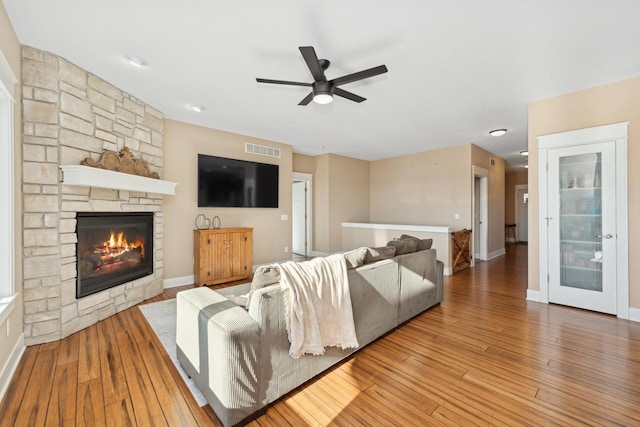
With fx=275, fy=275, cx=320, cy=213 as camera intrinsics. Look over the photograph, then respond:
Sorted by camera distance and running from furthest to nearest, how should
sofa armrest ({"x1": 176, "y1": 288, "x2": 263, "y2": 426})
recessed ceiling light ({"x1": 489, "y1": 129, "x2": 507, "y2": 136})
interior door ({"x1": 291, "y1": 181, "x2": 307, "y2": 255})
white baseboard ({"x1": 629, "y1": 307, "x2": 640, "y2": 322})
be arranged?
interior door ({"x1": 291, "y1": 181, "x2": 307, "y2": 255}) → recessed ceiling light ({"x1": 489, "y1": 129, "x2": 507, "y2": 136}) → white baseboard ({"x1": 629, "y1": 307, "x2": 640, "y2": 322}) → sofa armrest ({"x1": 176, "y1": 288, "x2": 263, "y2": 426})

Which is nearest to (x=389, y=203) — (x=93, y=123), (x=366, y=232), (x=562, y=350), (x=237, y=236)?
(x=366, y=232)

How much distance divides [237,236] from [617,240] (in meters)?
5.10

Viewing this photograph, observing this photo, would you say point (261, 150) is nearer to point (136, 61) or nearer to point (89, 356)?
point (136, 61)

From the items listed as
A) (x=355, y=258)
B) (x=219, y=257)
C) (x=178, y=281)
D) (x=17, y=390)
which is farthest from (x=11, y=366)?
(x=355, y=258)

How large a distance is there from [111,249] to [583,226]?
19.0 feet

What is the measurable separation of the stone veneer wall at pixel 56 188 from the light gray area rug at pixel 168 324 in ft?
1.47

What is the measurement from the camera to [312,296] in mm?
1969

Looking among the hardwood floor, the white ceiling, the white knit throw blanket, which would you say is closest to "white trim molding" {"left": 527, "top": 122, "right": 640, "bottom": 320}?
the hardwood floor

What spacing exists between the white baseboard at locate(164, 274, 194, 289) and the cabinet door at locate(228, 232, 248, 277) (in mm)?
670

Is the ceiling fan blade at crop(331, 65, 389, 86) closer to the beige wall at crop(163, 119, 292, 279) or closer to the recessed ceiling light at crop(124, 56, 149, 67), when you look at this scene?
the recessed ceiling light at crop(124, 56, 149, 67)

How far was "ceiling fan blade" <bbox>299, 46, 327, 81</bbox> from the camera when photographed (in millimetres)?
2023

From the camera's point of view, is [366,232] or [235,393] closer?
[235,393]

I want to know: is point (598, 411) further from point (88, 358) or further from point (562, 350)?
point (88, 358)

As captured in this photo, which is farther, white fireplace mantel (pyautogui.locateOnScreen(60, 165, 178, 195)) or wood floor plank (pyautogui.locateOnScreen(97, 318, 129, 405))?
white fireplace mantel (pyautogui.locateOnScreen(60, 165, 178, 195))
